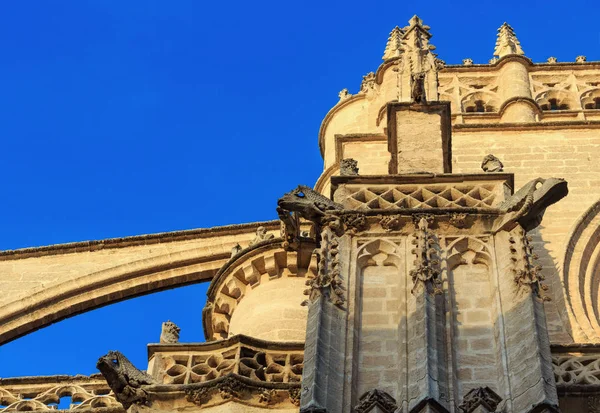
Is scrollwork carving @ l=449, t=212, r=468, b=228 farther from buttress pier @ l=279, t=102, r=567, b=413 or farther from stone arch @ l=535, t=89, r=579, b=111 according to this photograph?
stone arch @ l=535, t=89, r=579, b=111

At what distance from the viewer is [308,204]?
10.5 meters

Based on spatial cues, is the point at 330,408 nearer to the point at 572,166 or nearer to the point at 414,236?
the point at 414,236

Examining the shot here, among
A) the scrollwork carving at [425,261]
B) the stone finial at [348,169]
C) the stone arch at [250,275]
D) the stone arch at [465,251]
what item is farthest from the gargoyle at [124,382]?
the stone arch at [250,275]

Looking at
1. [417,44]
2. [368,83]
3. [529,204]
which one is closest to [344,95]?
[368,83]

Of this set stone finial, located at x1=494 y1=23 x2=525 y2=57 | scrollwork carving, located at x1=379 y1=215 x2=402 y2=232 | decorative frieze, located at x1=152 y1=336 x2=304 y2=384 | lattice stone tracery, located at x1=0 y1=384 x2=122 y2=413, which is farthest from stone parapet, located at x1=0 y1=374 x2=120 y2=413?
stone finial, located at x1=494 y1=23 x2=525 y2=57

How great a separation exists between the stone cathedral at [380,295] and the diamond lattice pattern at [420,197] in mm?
17

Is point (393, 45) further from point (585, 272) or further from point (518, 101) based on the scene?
point (585, 272)

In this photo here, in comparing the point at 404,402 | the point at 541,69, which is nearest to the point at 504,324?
the point at 404,402

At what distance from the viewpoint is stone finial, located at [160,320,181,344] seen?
10430 mm

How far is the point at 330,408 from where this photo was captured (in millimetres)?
8367

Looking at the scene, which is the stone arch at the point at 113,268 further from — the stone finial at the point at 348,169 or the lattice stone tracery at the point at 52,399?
the stone finial at the point at 348,169

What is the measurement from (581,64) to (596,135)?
158 inches

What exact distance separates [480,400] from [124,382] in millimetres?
2284

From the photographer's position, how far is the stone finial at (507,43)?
68.9ft
